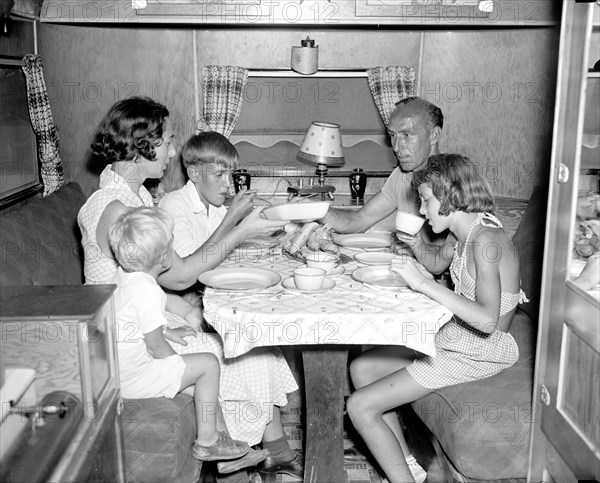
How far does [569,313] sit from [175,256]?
1.52 metres

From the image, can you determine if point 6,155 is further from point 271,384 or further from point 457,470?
point 457,470

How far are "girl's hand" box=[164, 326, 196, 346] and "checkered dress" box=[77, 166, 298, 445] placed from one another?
3 cm

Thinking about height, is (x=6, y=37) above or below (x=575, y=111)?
above

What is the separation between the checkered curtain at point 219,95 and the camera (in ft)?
16.4

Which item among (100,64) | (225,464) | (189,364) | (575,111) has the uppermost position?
(100,64)

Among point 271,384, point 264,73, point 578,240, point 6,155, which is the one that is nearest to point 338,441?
point 271,384

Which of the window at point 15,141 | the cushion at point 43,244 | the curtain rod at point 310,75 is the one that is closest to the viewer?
the cushion at point 43,244

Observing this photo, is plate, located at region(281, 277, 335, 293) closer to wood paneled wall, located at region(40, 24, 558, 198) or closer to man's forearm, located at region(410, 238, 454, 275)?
man's forearm, located at region(410, 238, 454, 275)

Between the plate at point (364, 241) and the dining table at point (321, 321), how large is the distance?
40 centimetres

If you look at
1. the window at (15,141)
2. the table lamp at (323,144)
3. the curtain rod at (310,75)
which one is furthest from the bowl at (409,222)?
the curtain rod at (310,75)

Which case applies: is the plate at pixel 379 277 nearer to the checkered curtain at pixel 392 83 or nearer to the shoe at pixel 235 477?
the shoe at pixel 235 477

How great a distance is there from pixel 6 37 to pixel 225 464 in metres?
2.73

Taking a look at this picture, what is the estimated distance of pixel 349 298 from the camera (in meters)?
2.44

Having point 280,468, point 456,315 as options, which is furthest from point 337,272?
point 280,468
